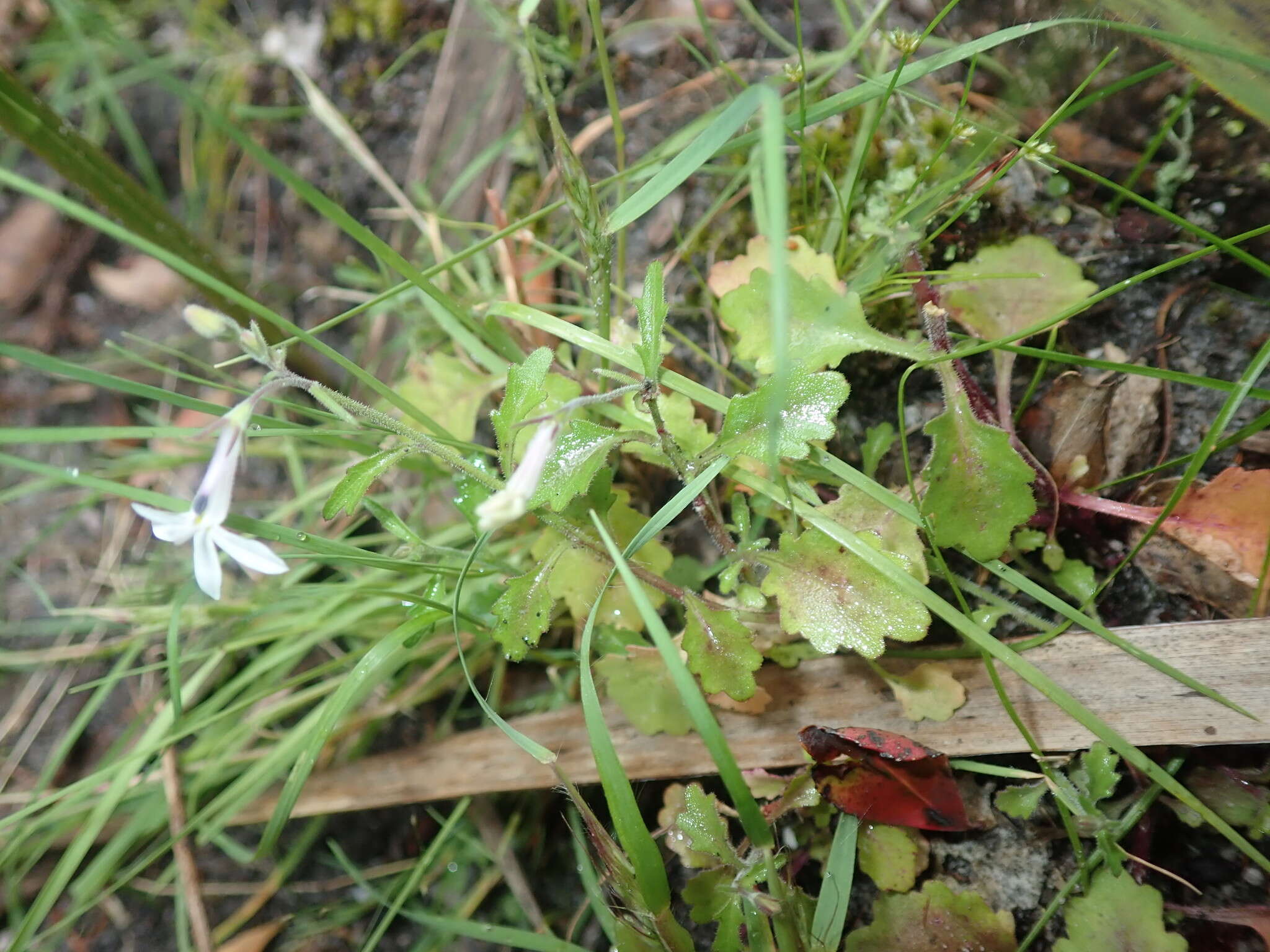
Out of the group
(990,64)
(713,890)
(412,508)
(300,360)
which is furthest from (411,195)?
(713,890)

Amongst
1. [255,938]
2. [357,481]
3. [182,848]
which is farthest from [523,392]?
[255,938]

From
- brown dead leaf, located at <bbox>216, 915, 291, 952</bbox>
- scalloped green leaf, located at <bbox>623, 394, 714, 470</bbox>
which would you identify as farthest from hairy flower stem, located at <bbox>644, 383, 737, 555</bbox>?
brown dead leaf, located at <bbox>216, 915, 291, 952</bbox>

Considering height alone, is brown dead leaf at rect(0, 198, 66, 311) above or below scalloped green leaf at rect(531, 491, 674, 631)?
below

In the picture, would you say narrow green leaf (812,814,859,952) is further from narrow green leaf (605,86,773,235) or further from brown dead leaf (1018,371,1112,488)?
narrow green leaf (605,86,773,235)

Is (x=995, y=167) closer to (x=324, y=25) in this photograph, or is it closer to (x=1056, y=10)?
(x=1056, y=10)

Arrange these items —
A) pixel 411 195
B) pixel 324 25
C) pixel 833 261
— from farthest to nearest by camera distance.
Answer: pixel 324 25 < pixel 411 195 < pixel 833 261
